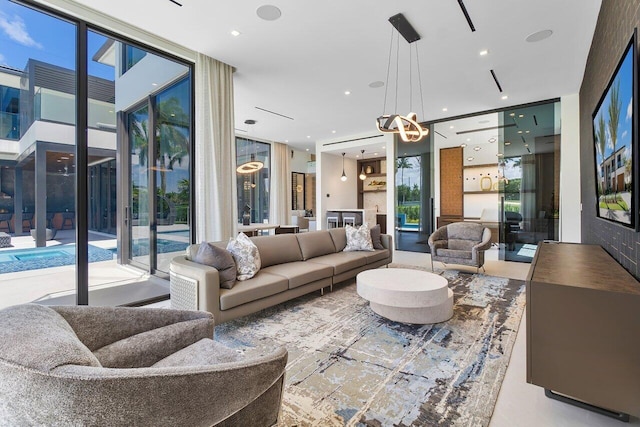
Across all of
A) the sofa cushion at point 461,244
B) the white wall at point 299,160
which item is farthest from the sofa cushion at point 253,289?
the white wall at point 299,160

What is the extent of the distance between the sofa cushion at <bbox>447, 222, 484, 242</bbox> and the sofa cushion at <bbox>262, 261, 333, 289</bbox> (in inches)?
118

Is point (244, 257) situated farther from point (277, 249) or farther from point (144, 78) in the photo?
point (144, 78)

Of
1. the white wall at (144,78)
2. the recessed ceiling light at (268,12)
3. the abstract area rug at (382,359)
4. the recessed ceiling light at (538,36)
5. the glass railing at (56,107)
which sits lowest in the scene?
the abstract area rug at (382,359)

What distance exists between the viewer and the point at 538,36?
3777 mm

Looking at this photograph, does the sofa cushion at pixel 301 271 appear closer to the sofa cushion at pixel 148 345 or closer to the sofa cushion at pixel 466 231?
the sofa cushion at pixel 148 345

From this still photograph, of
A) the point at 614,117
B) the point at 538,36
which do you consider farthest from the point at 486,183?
the point at 614,117

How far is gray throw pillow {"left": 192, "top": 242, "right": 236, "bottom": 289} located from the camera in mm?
3018

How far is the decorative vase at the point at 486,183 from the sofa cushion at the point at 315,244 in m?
6.71

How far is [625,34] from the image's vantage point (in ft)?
7.13

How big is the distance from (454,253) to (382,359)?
3429 mm

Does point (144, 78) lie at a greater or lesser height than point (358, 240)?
greater

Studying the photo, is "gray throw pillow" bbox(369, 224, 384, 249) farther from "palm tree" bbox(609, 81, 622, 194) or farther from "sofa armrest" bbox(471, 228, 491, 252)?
"palm tree" bbox(609, 81, 622, 194)

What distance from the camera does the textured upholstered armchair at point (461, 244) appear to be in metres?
5.05

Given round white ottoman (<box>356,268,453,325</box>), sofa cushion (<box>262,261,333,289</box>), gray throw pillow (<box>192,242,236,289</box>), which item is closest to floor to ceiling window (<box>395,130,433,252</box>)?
sofa cushion (<box>262,261,333,289</box>)
